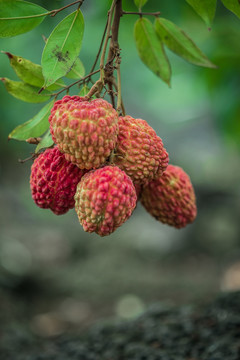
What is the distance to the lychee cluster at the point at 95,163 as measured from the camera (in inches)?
34.0

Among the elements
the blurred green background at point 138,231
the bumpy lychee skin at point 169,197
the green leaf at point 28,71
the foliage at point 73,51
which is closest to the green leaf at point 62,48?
the foliage at point 73,51

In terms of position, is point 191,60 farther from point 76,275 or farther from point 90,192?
point 76,275

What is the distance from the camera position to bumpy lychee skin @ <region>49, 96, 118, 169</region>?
0.86 m

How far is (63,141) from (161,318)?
1459mm

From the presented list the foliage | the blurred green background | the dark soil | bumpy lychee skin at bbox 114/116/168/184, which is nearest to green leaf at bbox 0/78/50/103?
the foliage

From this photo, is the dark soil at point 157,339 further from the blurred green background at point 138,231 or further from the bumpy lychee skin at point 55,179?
the bumpy lychee skin at point 55,179

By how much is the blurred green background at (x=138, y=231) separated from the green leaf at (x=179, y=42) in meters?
1.09

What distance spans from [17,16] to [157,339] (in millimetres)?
1420

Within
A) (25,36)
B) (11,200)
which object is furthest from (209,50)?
(11,200)

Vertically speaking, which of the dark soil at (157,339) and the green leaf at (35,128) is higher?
the green leaf at (35,128)

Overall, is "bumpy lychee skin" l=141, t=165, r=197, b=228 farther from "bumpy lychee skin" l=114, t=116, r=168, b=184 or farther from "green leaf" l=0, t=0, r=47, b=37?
"green leaf" l=0, t=0, r=47, b=37

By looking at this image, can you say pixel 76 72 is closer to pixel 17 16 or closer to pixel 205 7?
pixel 17 16

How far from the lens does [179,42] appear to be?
44.1 inches

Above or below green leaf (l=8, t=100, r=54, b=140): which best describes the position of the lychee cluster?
below
